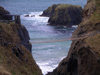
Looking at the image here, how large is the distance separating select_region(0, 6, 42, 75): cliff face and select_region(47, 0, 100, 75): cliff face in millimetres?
4323

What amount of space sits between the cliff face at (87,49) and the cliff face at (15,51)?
4323mm

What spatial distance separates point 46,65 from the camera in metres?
35.9

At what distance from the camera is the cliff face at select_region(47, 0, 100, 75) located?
2362 cm

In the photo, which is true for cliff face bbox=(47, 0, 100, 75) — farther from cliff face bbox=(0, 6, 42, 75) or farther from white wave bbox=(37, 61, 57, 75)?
cliff face bbox=(0, 6, 42, 75)

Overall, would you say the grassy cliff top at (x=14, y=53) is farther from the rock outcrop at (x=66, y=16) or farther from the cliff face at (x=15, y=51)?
the rock outcrop at (x=66, y=16)

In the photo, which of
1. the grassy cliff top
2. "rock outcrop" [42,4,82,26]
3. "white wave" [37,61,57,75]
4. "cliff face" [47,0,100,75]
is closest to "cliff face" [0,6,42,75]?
the grassy cliff top

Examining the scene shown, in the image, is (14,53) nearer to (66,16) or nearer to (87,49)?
(87,49)

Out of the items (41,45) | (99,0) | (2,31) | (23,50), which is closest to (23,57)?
(23,50)

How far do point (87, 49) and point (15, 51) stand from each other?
639 centimetres

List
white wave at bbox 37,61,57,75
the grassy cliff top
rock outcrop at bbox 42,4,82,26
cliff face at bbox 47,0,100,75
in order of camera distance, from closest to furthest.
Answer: the grassy cliff top < cliff face at bbox 47,0,100,75 < white wave at bbox 37,61,57,75 < rock outcrop at bbox 42,4,82,26

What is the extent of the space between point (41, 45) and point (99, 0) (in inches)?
763

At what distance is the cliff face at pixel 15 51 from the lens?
67.1 ft

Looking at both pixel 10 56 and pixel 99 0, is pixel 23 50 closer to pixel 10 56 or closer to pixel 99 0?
pixel 10 56

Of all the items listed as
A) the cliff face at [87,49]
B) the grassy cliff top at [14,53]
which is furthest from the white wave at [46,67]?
the grassy cliff top at [14,53]
